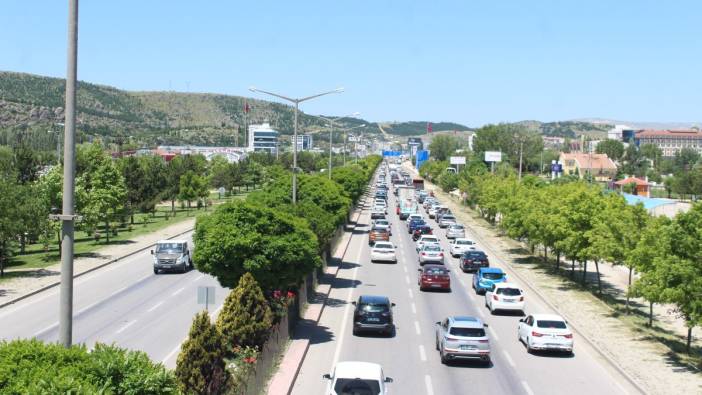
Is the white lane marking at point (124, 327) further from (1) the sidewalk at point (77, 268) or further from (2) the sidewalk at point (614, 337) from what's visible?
(2) the sidewalk at point (614, 337)

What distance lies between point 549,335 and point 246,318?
10.7 metres

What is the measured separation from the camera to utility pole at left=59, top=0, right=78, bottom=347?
1069cm

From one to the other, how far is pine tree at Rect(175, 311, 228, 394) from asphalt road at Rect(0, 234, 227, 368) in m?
7.08

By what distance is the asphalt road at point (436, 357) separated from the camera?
75.1 feet

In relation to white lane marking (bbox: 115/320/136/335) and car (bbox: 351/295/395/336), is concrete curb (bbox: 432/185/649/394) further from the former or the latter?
white lane marking (bbox: 115/320/136/335)

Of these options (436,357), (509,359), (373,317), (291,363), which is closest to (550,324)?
(509,359)

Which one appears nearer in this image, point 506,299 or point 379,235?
point 506,299

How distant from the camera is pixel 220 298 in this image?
121ft

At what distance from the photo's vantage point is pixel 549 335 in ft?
88.3

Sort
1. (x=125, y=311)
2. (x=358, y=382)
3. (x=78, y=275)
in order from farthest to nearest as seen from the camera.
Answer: (x=78, y=275)
(x=125, y=311)
(x=358, y=382)

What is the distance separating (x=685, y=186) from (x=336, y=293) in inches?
4997

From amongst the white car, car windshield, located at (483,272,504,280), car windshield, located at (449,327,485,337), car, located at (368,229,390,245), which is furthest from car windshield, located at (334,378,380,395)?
car, located at (368,229,390,245)

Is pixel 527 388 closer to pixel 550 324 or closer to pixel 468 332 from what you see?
pixel 468 332

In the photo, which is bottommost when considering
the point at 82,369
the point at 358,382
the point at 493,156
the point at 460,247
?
the point at 460,247
